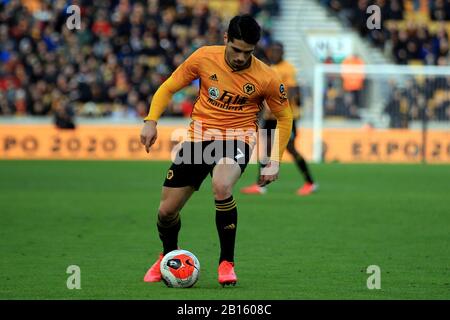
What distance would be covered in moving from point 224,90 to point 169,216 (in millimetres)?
1159

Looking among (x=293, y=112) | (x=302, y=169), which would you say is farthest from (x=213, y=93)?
(x=293, y=112)

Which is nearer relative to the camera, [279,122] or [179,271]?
[179,271]

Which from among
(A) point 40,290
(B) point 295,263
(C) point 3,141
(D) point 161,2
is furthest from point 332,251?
(D) point 161,2

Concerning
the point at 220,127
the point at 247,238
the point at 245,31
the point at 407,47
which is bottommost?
the point at 247,238

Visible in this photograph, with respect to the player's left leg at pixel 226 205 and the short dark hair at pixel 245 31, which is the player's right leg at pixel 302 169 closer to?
the player's left leg at pixel 226 205

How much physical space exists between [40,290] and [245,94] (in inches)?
90.2

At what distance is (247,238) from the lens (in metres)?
12.2

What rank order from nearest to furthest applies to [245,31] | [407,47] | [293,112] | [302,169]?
[245,31], [302,169], [293,112], [407,47]

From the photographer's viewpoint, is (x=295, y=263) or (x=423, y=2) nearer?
(x=295, y=263)

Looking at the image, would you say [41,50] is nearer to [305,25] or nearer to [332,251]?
[305,25]

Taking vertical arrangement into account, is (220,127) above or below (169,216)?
above

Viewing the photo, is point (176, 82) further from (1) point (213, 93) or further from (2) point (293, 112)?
(2) point (293, 112)

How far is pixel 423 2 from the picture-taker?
35.2m
